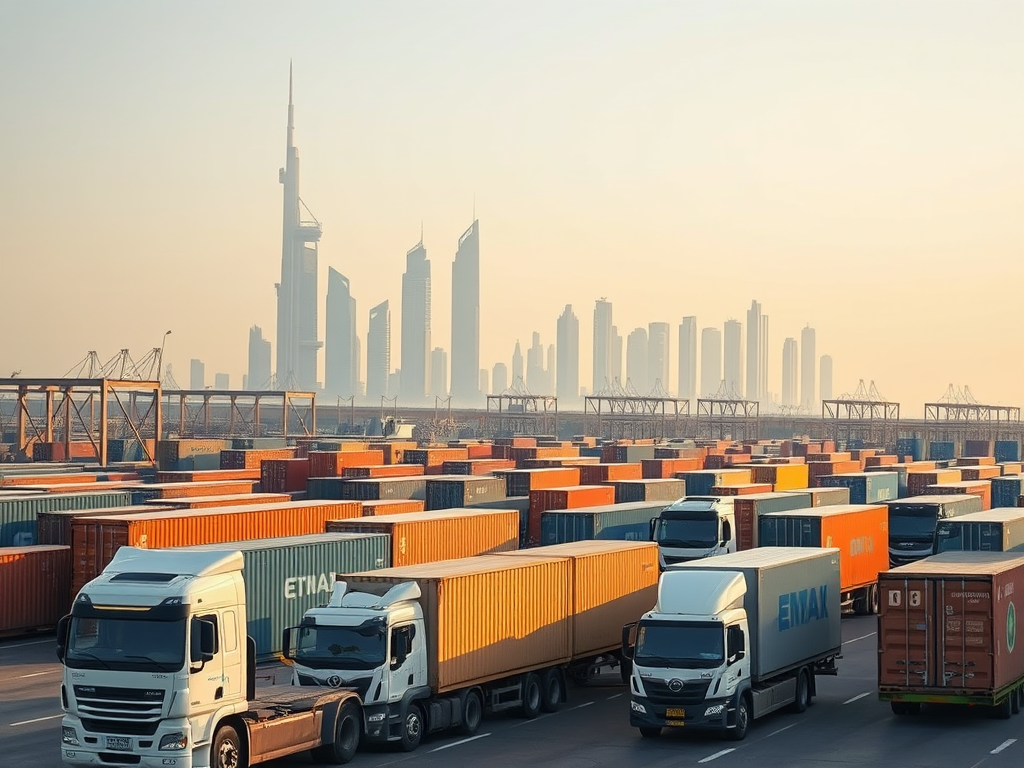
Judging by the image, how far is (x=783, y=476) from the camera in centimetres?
7069

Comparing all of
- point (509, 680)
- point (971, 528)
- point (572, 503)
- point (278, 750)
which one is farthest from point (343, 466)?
point (278, 750)

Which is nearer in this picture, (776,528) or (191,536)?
(191,536)

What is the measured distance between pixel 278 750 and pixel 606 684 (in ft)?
38.9

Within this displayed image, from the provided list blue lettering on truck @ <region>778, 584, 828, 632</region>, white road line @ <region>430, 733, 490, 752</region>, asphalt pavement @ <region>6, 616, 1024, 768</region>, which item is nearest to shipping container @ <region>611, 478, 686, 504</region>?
asphalt pavement @ <region>6, 616, 1024, 768</region>

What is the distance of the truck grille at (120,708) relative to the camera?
62.0 feet

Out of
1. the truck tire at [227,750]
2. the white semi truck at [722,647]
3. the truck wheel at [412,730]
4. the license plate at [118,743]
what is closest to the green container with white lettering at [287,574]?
the truck wheel at [412,730]

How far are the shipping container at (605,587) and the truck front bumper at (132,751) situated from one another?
11174 mm

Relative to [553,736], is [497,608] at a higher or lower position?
higher

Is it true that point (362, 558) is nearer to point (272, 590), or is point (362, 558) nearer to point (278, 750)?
point (272, 590)

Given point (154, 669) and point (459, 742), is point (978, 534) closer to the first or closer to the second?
point (459, 742)

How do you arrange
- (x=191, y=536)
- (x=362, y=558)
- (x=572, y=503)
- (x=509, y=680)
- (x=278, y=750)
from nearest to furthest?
(x=278, y=750) < (x=509, y=680) < (x=362, y=558) < (x=191, y=536) < (x=572, y=503)

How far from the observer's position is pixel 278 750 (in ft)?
68.4

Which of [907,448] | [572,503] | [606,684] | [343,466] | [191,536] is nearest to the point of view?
[606,684]

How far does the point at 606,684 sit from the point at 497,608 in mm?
6479
